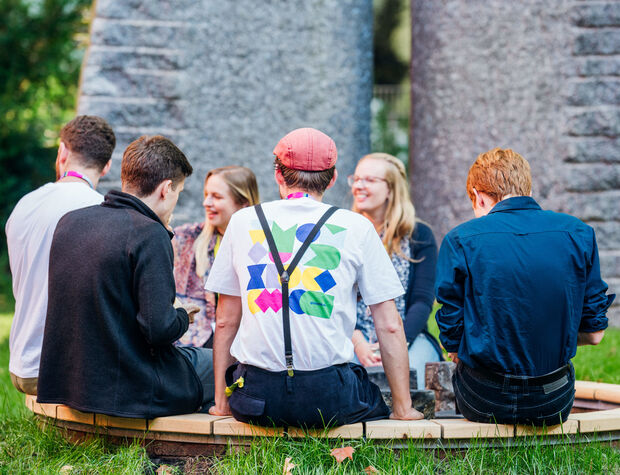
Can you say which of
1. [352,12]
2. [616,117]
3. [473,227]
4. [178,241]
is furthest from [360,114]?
[473,227]

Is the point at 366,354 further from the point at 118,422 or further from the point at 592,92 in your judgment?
the point at 592,92

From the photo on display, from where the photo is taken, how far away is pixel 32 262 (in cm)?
338

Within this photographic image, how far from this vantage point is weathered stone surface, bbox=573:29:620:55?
6.57 meters

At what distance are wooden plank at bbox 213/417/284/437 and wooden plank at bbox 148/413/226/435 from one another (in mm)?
30

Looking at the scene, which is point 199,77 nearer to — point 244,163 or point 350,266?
point 244,163

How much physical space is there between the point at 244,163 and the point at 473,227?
392cm

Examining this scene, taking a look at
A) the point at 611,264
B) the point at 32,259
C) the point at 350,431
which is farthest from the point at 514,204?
the point at 611,264

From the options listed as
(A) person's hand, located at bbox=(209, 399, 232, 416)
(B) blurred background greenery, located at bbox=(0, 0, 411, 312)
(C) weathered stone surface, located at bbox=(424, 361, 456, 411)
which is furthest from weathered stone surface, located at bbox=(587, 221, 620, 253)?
(B) blurred background greenery, located at bbox=(0, 0, 411, 312)

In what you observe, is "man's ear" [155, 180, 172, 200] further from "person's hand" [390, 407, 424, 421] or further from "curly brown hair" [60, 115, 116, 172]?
A: "person's hand" [390, 407, 424, 421]

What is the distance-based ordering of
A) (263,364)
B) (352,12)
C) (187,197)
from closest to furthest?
(263,364)
(187,197)
(352,12)

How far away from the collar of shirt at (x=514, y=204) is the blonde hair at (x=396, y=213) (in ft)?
4.51

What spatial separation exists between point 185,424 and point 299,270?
0.79 m

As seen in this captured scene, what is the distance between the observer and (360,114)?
→ 6.92 metres

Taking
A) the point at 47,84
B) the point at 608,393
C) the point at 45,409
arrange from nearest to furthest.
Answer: the point at 45,409 → the point at 608,393 → the point at 47,84
